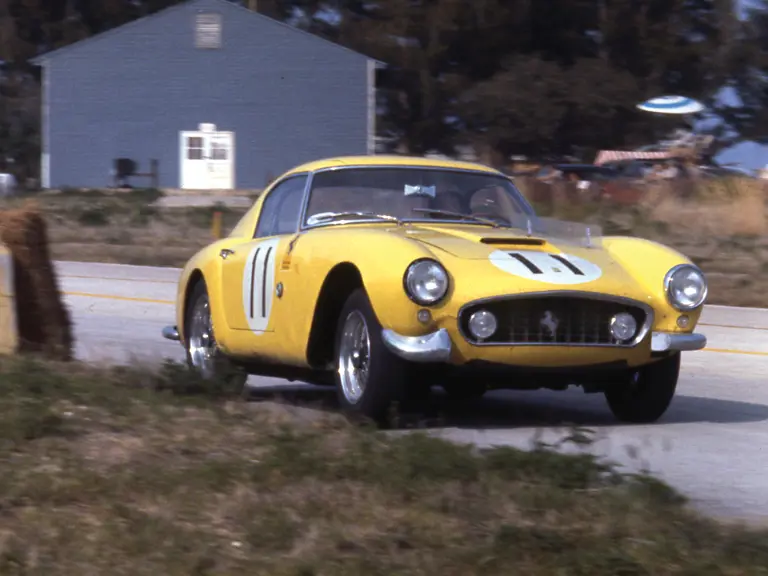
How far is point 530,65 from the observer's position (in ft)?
161

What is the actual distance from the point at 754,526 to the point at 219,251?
4.66 metres

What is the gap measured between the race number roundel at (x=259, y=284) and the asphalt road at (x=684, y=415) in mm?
739

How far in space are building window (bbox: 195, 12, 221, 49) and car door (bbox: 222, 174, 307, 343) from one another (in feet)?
121

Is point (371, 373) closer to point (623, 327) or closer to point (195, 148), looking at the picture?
point (623, 327)

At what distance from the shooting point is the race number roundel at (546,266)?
7.14m

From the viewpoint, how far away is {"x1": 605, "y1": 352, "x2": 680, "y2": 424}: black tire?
25.3 feet

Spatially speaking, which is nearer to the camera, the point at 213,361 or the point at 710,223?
the point at 213,361

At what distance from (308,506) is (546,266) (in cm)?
265

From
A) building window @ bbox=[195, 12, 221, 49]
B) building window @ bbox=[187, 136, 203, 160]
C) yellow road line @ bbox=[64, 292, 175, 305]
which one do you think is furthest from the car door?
building window @ bbox=[195, 12, 221, 49]

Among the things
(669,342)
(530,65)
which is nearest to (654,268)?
(669,342)

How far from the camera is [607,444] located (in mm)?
7074

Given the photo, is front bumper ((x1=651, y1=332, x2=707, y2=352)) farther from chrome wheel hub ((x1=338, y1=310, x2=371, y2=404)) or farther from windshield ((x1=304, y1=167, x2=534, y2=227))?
chrome wheel hub ((x1=338, y1=310, x2=371, y2=404))

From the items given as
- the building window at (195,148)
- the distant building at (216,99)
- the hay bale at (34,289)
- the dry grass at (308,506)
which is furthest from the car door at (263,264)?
the building window at (195,148)

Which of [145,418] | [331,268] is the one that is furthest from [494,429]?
[145,418]
